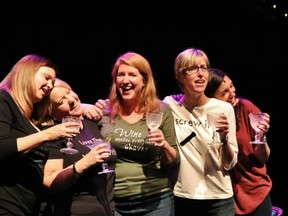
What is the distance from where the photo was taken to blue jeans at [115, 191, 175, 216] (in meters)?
2.56

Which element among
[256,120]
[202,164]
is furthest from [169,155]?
[256,120]

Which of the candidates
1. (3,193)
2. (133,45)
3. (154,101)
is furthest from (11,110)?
(133,45)

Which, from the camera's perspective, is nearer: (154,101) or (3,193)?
(3,193)

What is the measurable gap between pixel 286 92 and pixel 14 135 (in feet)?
14.7

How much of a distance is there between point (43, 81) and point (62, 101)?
0.77ft

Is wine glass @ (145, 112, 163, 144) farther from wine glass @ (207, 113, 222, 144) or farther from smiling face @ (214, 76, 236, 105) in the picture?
smiling face @ (214, 76, 236, 105)

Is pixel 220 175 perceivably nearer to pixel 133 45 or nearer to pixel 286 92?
pixel 133 45

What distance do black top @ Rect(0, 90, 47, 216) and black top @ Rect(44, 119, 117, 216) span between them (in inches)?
4.4

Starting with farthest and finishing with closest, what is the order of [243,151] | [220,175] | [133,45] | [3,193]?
1. [133,45]
2. [243,151]
3. [220,175]
4. [3,193]

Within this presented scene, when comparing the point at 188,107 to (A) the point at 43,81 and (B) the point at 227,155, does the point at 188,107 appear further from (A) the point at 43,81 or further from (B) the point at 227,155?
(A) the point at 43,81

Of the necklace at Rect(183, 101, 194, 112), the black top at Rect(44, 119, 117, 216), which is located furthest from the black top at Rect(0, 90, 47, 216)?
the necklace at Rect(183, 101, 194, 112)

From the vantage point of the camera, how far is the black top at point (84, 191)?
86.8 inches

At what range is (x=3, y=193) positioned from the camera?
6.79 feet

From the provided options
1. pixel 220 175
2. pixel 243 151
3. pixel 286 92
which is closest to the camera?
pixel 220 175
